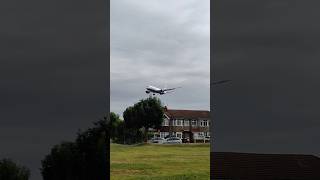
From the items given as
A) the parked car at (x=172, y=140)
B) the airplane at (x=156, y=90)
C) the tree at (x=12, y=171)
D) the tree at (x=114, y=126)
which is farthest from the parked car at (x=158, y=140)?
the tree at (x=12, y=171)

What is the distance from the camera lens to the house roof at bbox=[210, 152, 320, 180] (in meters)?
12.0

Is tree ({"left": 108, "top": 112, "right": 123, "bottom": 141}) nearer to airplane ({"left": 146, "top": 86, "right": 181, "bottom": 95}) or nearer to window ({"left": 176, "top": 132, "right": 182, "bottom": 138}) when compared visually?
airplane ({"left": 146, "top": 86, "right": 181, "bottom": 95})

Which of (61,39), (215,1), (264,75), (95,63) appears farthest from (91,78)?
(264,75)

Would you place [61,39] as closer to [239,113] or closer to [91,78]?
[91,78]

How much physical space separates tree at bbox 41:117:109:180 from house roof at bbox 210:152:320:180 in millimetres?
2616

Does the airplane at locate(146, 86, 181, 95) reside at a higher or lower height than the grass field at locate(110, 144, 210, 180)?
higher

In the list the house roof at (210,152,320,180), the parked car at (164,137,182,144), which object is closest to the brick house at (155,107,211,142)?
the parked car at (164,137,182,144)

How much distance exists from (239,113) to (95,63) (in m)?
3.21

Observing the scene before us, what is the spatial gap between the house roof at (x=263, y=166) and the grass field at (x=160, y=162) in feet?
1.05

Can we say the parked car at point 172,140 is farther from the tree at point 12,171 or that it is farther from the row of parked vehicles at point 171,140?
the tree at point 12,171

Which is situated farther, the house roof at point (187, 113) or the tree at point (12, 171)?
the house roof at point (187, 113)

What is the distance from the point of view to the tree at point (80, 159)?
10.7m

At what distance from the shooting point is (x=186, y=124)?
12.3 meters

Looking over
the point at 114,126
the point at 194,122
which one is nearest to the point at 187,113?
the point at 194,122
